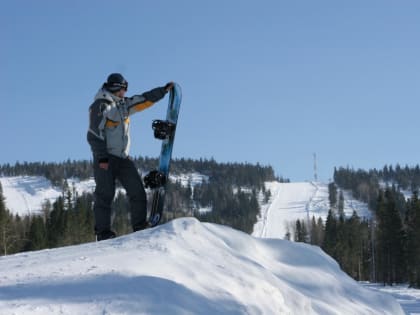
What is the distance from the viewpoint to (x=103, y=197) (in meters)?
6.92

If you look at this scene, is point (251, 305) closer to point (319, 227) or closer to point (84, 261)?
point (84, 261)

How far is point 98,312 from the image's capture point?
3449 millimetres

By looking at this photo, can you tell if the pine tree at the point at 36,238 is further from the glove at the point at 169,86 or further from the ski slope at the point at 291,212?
the ski slope at the point at 291,212

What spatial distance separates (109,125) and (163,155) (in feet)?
4.09

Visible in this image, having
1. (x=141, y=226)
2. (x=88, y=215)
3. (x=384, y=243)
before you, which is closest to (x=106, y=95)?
(x=141, y=226)

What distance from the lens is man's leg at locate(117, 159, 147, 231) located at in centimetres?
703

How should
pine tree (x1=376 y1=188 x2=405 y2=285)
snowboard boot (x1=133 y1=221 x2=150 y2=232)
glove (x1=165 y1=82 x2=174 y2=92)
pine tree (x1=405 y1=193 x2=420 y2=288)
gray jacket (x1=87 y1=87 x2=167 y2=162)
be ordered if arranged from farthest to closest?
1. pine tree (x1=376 y1=188 x2=405 y2=285)
2. pine tree (x1=405 y1=193 x2=420 y2=288)
3. glove (x1=165 y1=82 x2=174 y2=92)
4. snowboard boot (x1=133 y1=221 x2=150 y2=232)
5. gray jacket (x1=87 y1=87 x2=167 y2=162)

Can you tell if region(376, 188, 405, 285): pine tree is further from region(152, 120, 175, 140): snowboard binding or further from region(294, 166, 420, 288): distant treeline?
region(152, 120, 175, 140): snowboard binding

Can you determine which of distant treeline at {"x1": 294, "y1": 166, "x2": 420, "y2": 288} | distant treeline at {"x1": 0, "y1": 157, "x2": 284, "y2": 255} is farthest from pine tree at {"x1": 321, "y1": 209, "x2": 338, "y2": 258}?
distant treeline at {"x1": 0, "y1": 157, "x2": 284, "y2": 255}

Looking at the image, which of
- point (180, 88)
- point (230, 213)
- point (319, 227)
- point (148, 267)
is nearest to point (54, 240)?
point (180, 88)

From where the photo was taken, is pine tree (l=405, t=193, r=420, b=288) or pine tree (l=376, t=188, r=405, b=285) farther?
pine tree (l=376, t=188, r=405, b=285)

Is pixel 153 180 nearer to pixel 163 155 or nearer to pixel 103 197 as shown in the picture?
pixel 163 155

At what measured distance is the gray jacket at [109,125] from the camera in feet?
22.3

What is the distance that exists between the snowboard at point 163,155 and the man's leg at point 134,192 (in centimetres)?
37
